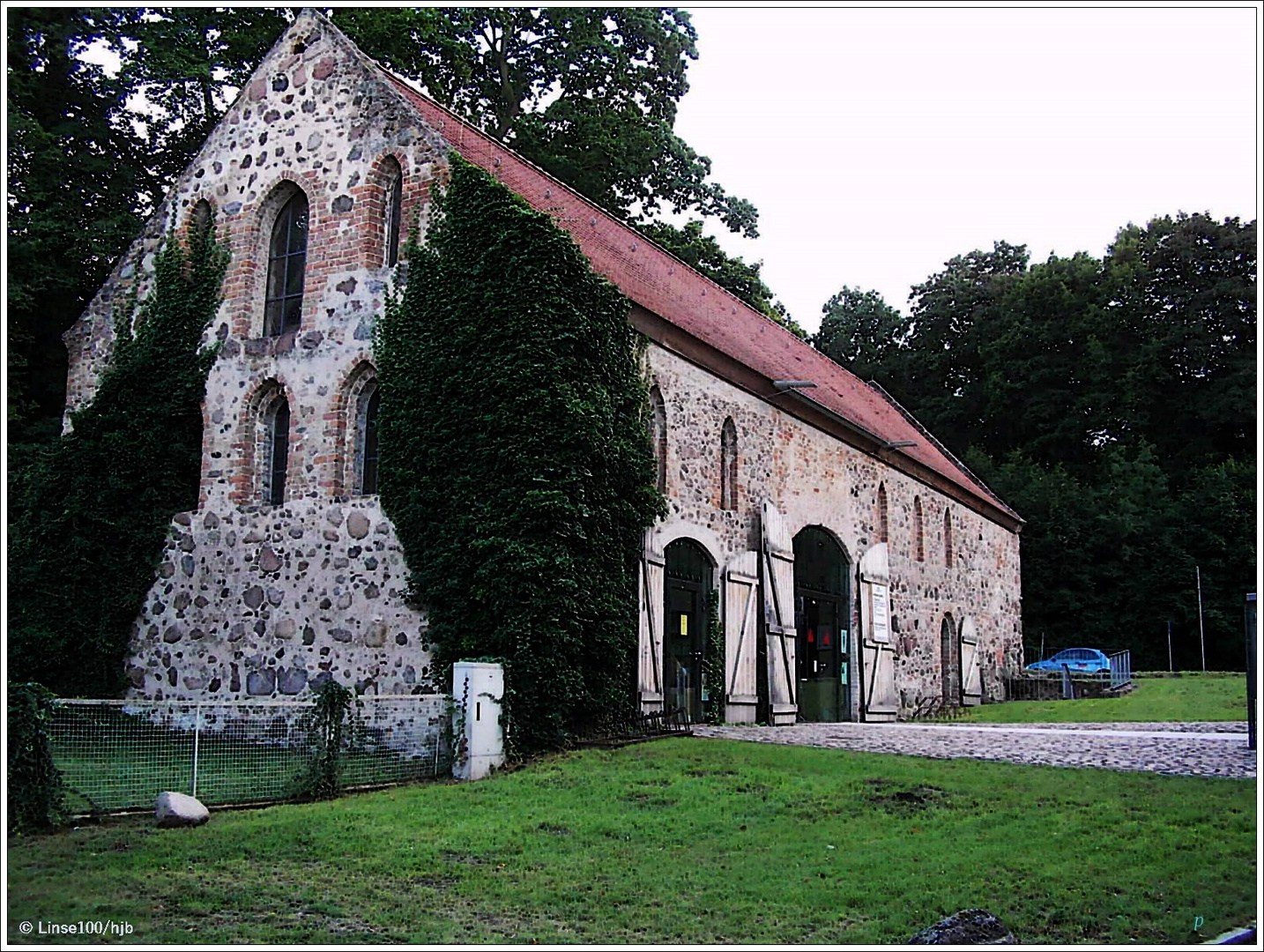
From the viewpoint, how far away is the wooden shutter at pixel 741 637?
1845 cm

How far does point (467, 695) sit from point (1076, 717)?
48.2ft

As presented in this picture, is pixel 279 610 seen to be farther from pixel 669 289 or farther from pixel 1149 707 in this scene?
pixel 1149 707

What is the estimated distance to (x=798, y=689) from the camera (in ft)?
72.0

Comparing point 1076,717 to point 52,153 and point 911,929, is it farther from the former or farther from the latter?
point 52,153

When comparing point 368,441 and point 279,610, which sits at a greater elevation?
point 368,441

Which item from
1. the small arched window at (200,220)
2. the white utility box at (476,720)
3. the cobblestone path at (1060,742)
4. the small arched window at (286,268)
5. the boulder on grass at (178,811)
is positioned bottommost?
the boulder on grass at (178,811)

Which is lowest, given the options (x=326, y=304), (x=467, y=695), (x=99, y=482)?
(x=467, y=695)

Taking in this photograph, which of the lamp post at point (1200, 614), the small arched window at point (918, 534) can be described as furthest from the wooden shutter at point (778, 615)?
the lamp post at point (1200, 614)

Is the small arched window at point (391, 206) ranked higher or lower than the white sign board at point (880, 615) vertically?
higher

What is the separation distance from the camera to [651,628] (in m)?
16.3

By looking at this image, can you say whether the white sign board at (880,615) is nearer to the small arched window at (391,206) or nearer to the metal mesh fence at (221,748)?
the small arched window at (391,206)

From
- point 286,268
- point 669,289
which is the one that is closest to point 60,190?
point 286,268

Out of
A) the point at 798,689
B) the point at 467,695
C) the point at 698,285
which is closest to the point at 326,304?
the point at 467,695

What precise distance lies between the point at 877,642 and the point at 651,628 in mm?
9180
